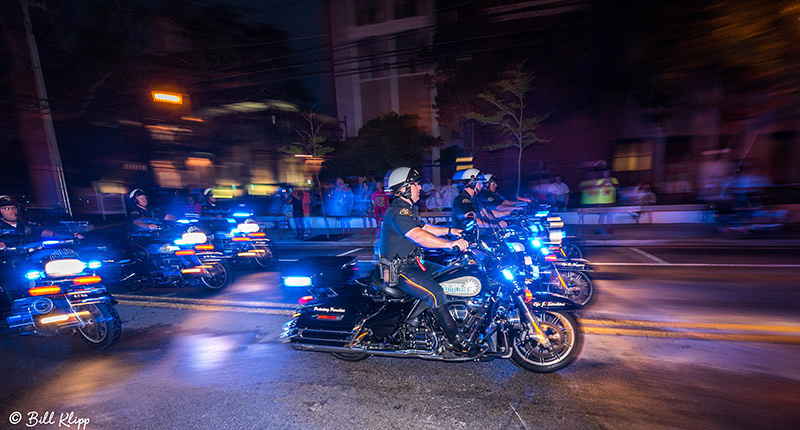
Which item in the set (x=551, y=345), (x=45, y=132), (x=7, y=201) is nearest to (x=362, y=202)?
(x=7, y=201)

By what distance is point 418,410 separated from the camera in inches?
130

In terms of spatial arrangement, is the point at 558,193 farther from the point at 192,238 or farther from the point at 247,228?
the point at 192,238

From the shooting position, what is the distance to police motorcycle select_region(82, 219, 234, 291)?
6832mm

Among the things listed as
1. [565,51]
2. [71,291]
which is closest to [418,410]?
[71,291]

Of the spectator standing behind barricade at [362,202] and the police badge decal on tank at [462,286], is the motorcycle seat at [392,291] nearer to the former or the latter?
the police badge decal on tank at [462,286]

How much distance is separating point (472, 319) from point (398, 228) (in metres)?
1.18

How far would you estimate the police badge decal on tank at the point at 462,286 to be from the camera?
3654mm

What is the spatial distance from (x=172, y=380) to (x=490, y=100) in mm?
17668

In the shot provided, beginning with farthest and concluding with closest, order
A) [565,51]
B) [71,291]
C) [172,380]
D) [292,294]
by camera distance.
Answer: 1. [565,51]
2. [292,294]
3. [71,291]
4. [172,380]

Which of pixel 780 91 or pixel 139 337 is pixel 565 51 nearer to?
pixel 780 91

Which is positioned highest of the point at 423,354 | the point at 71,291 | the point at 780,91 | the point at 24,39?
the point at 24,39

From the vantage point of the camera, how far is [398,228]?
146 inches

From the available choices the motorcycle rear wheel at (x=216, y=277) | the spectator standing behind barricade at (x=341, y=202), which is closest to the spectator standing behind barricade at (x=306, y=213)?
the spectator standing behind barricade at (x=341, y=202)

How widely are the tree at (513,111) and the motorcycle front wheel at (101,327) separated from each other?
17.1m
